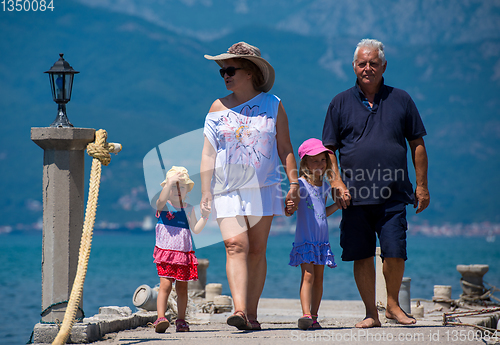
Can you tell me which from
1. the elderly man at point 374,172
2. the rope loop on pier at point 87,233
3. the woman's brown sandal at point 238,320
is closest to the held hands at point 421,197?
the elderly man at point 374,172

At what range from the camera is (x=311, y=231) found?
523 cm

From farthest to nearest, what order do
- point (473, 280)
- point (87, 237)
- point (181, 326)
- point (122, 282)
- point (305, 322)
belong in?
1. point (122, 282)
2. point (473, 280)
3. point (181, 326)
4. point (305, 322)
5. point (87, 237)

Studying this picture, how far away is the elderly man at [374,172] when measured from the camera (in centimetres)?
484

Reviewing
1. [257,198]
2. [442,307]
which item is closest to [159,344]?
[257,198]

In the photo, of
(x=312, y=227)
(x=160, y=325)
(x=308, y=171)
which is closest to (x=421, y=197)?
(x=312, y=227)

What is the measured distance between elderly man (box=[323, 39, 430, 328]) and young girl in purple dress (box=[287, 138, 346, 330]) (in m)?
0.28

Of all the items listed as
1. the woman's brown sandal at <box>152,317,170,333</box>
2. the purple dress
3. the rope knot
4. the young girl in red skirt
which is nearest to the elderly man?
the purple dress

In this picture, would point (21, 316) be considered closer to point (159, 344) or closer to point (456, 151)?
point (159, 344)

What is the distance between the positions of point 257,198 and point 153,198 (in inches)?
50.9

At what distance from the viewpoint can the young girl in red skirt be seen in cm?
542

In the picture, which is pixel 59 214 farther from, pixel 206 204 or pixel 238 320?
pixel 238 320

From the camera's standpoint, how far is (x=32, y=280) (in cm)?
4206

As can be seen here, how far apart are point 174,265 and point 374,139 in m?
2.12

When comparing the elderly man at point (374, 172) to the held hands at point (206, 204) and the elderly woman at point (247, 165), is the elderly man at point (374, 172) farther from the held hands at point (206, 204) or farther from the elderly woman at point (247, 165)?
the held hands at point (206, 204)
